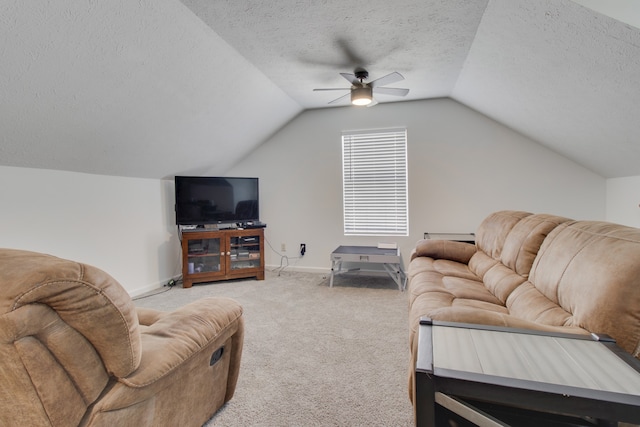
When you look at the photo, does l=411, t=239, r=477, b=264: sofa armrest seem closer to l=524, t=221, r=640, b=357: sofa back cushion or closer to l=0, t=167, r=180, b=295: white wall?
l=524, t=221, r=640, b=357: sofa back cushion

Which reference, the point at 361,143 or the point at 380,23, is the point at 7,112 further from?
the point at 361,143

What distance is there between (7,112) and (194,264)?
244cm

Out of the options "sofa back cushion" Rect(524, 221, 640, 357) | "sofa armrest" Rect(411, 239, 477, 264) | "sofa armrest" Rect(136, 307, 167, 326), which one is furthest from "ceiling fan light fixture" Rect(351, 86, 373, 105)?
"sofa armrest" Rect(136, 307, 167, 326)

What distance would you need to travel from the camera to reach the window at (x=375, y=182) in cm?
434

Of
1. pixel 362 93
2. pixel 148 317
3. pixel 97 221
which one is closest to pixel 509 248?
pixel 362 93

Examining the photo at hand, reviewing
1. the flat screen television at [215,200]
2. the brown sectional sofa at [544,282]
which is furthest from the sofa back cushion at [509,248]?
the flat screen television at [215,200]

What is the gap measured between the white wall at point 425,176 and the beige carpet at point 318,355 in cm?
103

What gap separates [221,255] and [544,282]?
352 cm

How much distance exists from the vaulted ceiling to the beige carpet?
1892 mm

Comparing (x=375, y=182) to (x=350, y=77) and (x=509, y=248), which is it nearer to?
(x=350, y=77)

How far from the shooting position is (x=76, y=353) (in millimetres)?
885

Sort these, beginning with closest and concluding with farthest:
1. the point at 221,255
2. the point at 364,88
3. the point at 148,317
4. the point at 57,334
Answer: the point at 57,334 → the point at 148,317 → the point at 364,88 → the point at 221,255

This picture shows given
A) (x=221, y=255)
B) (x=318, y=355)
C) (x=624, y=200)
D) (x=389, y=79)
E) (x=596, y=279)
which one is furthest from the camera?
(x=221, y=255)

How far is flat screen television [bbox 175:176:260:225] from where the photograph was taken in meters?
4.02
